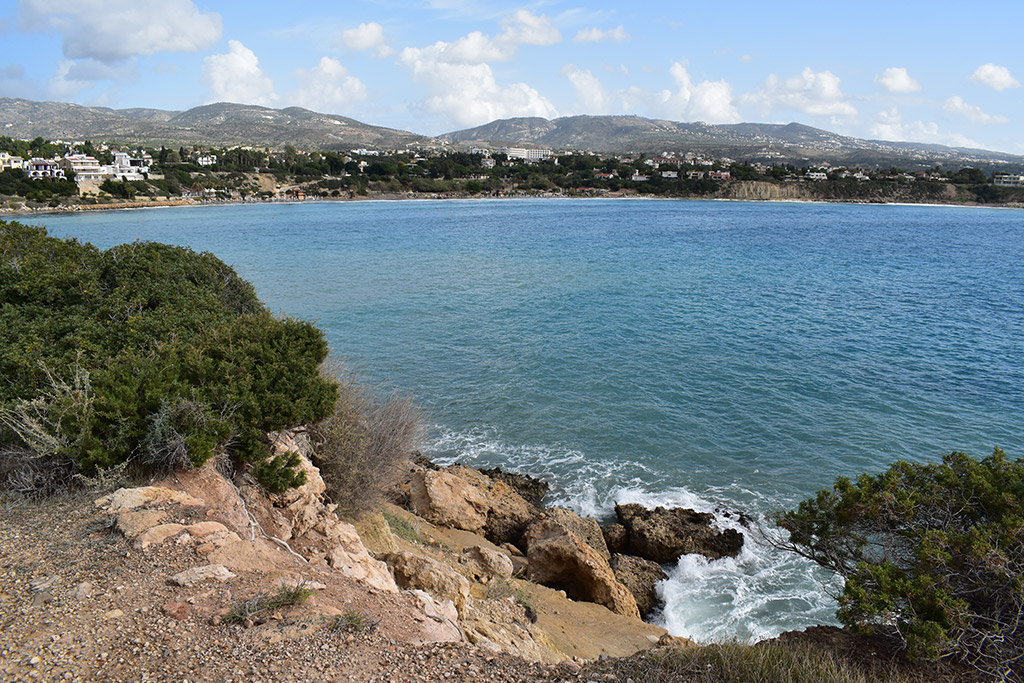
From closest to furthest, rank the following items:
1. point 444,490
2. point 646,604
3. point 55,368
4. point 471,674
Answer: point 471,674 < point 55,368 < point 646,604 < point 444,490

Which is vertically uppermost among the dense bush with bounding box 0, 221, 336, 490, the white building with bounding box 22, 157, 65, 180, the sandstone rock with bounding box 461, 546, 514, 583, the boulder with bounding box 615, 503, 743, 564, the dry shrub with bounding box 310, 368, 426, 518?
the white building with bounding box 22, 157, 65, 180

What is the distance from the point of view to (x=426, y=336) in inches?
910

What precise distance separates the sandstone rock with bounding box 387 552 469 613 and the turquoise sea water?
393 centimetres

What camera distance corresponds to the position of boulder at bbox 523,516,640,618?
28.8 feet

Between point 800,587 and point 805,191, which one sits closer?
point 800,587

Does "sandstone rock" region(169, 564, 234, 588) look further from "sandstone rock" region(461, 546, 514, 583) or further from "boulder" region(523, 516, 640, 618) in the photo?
"boulder" region(523, 516, 640, 618)

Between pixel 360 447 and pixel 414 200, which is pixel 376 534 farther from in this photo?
pixel 414 200

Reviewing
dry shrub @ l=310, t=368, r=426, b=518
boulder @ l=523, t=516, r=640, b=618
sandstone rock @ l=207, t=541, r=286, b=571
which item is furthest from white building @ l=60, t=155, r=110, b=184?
sandstone rock @ l=207, t=541, r=286, b=571

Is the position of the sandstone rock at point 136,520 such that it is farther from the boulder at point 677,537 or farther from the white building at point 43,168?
the white building at point 43,168

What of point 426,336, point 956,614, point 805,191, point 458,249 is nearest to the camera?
point 956,614

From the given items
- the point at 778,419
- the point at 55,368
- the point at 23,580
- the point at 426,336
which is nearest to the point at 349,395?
the point at 55,368

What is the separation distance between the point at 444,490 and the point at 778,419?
29.7ft

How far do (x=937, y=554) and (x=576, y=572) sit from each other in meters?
4.82

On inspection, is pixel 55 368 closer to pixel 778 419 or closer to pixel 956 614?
pixel 956 614
